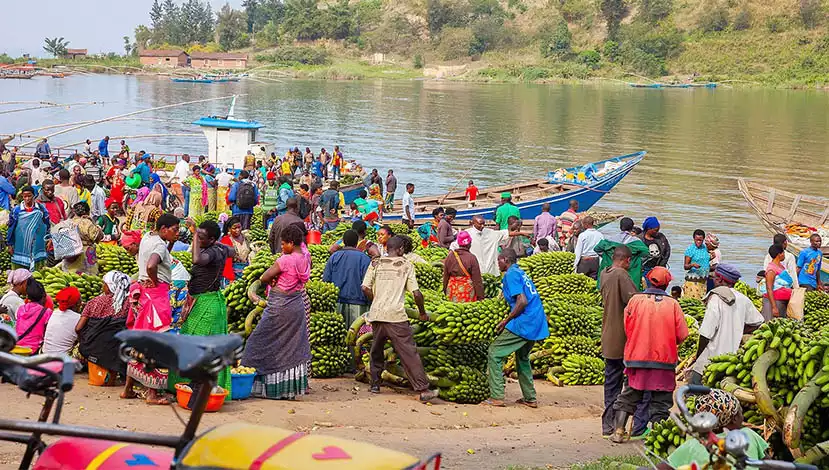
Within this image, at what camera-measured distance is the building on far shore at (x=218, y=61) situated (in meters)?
125

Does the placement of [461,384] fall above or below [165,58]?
below

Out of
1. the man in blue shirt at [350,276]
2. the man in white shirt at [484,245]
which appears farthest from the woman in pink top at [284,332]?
the man in white shirt at [484,245]

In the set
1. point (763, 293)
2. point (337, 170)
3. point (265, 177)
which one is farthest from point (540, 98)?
point (763, 293)

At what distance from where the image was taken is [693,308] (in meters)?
12.3

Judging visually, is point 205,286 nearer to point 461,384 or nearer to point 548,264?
point 461,384

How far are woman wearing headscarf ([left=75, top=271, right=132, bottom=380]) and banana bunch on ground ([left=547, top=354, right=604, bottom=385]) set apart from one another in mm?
4727

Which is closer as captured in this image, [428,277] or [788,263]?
[428,277]

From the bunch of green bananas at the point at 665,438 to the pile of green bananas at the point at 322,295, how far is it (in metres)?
4.50

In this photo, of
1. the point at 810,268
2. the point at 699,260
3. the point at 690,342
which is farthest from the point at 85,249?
the point at 810,268

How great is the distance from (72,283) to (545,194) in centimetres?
1783

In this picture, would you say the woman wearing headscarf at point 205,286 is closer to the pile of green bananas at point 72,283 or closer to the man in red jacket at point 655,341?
the pile of green bananas at point 72,283

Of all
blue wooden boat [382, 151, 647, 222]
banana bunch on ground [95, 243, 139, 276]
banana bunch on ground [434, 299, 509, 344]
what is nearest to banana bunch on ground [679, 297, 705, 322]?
banana bunch on ground [434, 299, 509, 344]

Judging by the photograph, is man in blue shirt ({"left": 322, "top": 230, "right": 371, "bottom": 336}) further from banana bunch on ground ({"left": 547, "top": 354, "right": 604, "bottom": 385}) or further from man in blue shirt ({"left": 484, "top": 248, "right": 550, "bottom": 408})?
banana bunch on ground ({"left": 547, "top": 354, "right": 604, "bottom": 385})

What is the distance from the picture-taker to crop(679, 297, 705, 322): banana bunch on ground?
12.1 meters
